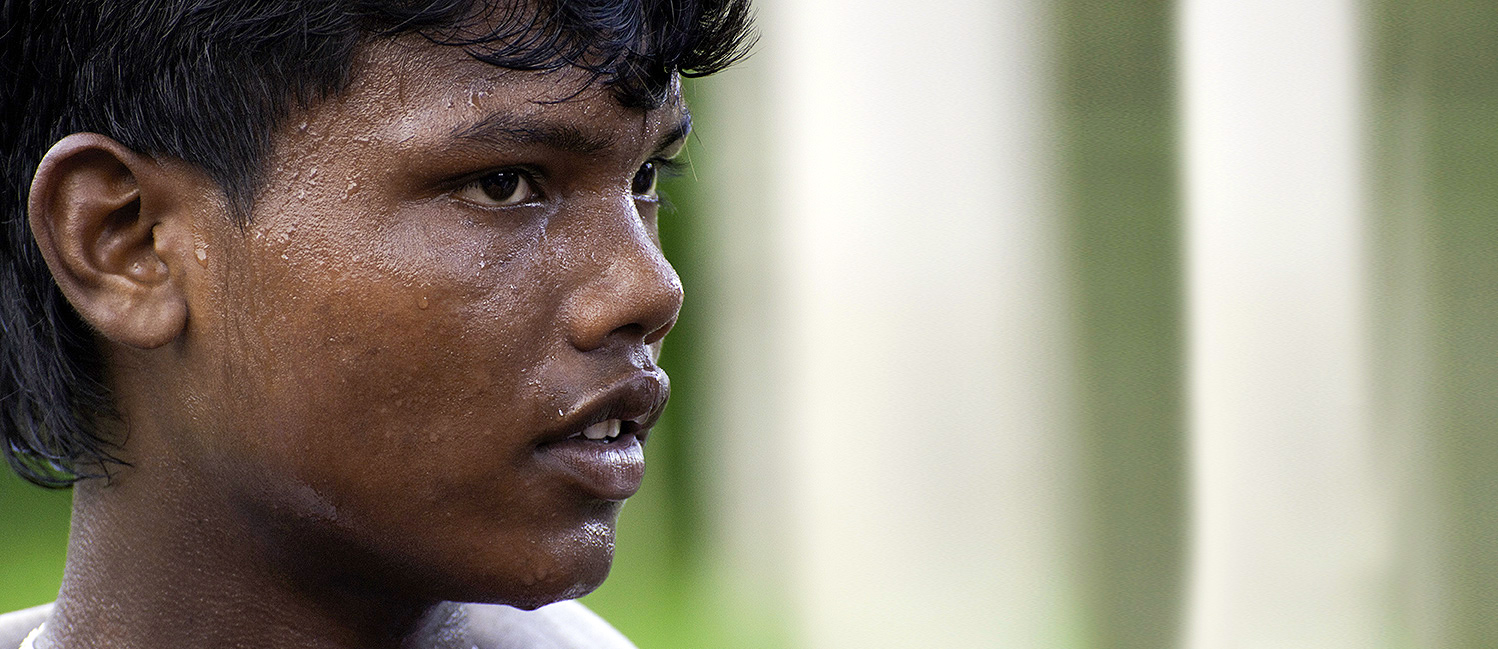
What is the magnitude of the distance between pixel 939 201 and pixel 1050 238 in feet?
0.60

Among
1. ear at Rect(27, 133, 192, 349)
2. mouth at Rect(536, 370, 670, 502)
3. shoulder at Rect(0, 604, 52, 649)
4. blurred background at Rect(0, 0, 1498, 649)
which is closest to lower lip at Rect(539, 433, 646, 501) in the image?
mouth at Rect(536, 370, 670, 502)

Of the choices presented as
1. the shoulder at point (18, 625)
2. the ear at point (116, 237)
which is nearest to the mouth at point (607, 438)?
the ear at point (116, 237)

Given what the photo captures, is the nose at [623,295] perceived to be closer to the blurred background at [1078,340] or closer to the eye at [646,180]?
the eye at [646,180]

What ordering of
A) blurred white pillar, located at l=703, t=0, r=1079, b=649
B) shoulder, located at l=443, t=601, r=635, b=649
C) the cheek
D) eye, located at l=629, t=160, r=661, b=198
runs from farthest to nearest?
blurred white pillar, located at l=703, t=0, r=1079, b=649
shoulder, located at l=443, t=601, r=635, b=649
eye, located at l=629, t=160, r=661, b=198
the cheek

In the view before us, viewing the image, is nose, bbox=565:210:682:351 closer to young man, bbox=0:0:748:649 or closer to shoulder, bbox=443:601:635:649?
young man, bbox=0:0:748:649

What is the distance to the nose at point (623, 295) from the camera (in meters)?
0.82

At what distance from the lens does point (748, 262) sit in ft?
7.23

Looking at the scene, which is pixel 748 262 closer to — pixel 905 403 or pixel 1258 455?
pixel 905 403

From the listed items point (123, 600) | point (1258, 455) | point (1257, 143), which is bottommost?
point (1258, 455)

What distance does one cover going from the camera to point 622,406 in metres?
0.85

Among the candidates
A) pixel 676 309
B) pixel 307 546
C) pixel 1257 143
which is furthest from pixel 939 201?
pixel 307 546

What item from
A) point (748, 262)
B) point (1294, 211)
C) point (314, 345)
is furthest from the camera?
point (748, 262)

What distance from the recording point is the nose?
2.68 feet

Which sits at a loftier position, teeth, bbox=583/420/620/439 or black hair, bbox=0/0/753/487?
black hair, bbox=0/0/753/487
